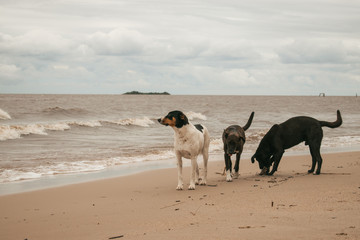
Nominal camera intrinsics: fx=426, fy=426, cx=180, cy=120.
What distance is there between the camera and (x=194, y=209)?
272 inches

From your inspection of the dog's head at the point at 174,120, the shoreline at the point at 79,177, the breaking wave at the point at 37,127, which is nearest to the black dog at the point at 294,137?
the dog's head at the point at 174,120

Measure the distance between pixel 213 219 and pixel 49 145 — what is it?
48.4ft

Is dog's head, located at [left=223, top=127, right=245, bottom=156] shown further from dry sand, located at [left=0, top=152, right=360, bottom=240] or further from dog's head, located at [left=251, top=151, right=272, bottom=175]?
dog's head, located at [left=251, top=151, right=272, bottom=175]

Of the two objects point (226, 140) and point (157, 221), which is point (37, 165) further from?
point (157, 221)

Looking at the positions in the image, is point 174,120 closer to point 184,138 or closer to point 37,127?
point 184,138

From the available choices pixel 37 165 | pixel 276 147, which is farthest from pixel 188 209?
pixel 37 165

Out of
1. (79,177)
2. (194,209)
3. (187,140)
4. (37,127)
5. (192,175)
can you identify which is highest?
(187,140)

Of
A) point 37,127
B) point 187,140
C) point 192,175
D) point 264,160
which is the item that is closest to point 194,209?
point 192,175

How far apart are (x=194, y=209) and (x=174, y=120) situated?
8.58 ft

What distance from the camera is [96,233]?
5785mm

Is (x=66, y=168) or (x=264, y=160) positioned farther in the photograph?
(x=66, y=168)

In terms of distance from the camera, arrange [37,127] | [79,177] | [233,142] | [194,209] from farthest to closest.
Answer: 1. [37,127]
2. [79,177]
3. [233,142]
4. [194,209]

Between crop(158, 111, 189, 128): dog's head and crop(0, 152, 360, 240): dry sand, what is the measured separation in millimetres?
1439

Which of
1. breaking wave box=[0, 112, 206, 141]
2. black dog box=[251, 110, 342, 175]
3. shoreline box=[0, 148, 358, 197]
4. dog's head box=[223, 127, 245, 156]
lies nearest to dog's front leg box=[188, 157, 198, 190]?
dog's head box=[223, 127, 245, 156]
